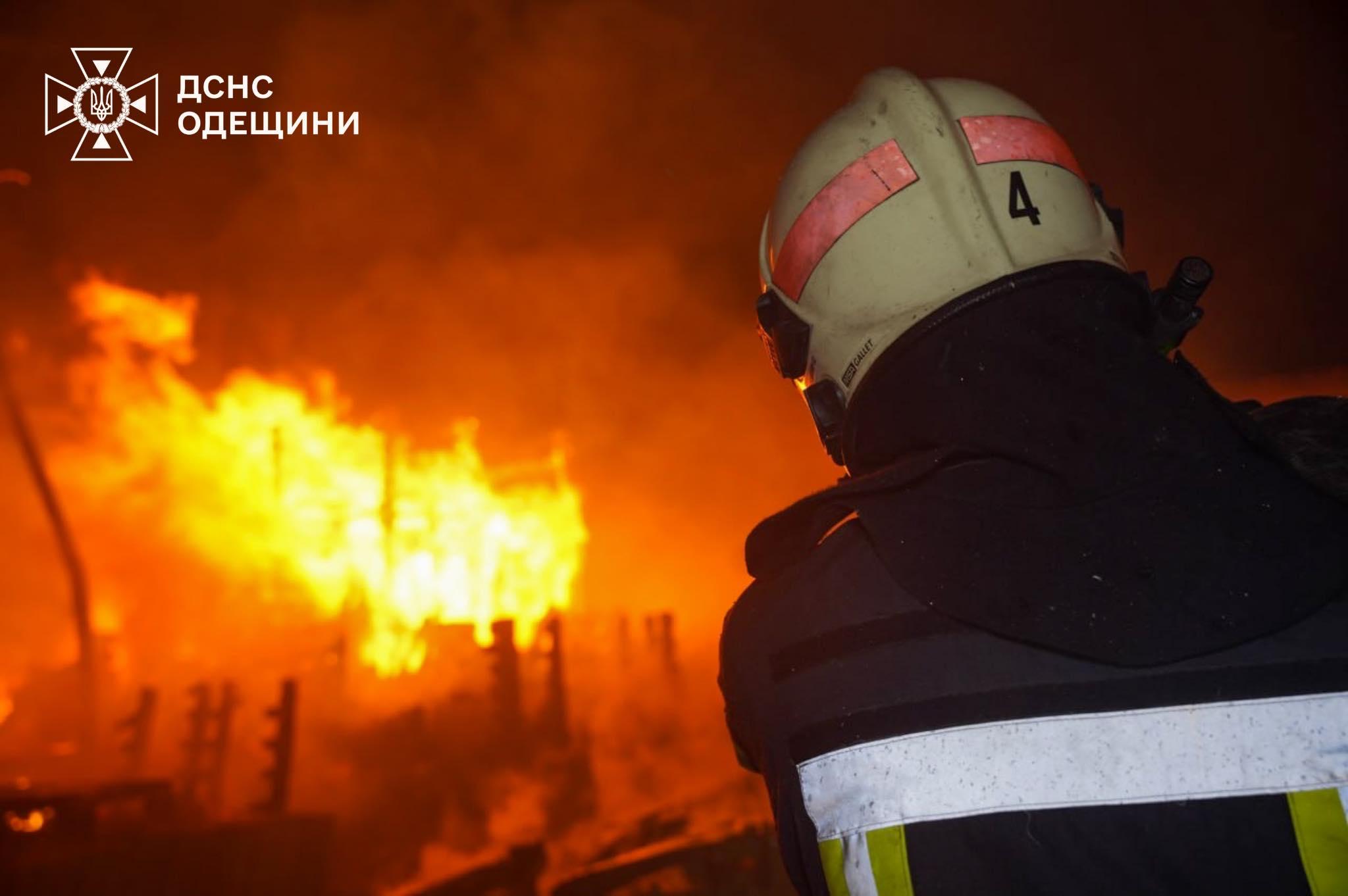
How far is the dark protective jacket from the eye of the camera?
3.44ft

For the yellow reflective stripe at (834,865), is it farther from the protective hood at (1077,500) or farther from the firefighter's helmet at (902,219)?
the firefighter's helmet at (902,219)

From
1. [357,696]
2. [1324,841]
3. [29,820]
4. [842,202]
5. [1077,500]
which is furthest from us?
[357,696]

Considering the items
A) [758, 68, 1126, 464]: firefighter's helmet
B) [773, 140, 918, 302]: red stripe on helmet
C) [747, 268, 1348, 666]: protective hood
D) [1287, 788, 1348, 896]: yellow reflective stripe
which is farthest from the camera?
[773, 140, 918, 302]: red stripe on helmet

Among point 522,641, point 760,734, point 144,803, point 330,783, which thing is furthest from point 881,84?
point 522,641

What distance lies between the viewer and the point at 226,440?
30203 millimetres

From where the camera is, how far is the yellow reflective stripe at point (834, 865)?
1178 millimetres

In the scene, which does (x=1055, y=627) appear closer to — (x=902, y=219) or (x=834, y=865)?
(x=834, y=865)

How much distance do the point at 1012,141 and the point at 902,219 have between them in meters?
0.44

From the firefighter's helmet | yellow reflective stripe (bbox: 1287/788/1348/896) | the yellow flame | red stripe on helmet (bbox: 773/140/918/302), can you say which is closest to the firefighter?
yellow reflective stripe (bbox: 1287/788/1348/896)

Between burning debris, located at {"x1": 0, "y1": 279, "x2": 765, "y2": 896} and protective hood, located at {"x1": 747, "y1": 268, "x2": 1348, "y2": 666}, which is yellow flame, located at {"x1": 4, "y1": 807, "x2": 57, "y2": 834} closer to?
burning debris, located at {"x1": 0, "y1": 279, "x2": 765, "y2": 896}

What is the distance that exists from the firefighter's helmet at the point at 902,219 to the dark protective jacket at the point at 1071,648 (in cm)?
46

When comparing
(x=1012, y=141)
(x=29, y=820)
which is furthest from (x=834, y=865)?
(x=29, y=820)

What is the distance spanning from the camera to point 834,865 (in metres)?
1.19

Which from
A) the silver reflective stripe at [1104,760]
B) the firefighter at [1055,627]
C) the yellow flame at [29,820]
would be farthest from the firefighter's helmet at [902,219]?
the yellow flame at [29,820]
